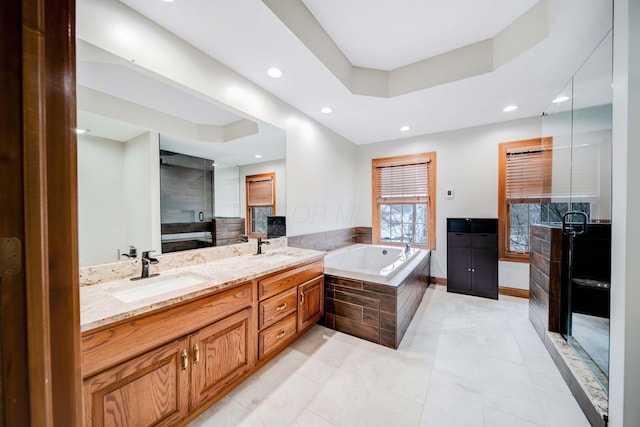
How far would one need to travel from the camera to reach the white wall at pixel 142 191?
1616 mm

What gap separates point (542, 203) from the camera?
10.0 ft

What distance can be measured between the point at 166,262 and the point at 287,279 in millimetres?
942

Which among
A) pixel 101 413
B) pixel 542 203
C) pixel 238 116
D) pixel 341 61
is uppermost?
pixel 341 61

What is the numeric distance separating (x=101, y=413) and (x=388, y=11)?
3.04 meters

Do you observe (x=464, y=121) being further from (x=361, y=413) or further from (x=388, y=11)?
(x=361, y=413)

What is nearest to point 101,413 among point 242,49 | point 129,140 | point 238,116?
point 129,140

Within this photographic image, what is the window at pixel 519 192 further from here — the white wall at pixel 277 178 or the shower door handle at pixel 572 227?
the white wall at pixel 277 178

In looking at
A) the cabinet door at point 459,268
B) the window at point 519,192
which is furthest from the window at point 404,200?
the window at point 519,192

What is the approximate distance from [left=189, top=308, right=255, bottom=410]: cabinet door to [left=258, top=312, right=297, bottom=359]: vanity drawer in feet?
0.33

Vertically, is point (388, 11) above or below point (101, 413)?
above

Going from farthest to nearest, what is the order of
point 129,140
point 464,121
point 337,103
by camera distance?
point 464,121 → point 337,103 → point 129,140

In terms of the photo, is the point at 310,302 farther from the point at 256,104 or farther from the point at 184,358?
the point at 256,104

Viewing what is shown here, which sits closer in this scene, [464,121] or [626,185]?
[626,185]

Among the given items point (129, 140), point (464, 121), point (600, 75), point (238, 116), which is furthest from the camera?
point (464, 121)
